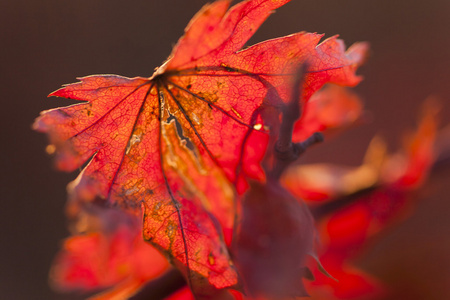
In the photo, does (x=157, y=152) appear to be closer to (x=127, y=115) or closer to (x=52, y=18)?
(x=127, y=115)

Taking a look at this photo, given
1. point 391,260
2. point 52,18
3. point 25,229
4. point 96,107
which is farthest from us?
point 52,18

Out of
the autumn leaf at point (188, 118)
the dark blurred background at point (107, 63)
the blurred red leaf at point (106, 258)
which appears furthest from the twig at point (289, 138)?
the dark blurred background at point (107, 63)

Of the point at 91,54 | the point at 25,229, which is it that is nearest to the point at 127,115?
the point at 25,229

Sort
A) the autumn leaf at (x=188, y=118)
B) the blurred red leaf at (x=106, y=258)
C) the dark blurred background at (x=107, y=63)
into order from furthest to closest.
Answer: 1. the dark blurred background at (x=107, y=63)
2. the blurred red leaf at (x=106, y=258)
3. the autumn leaf at (x=188, y=118)

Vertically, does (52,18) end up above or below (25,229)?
above

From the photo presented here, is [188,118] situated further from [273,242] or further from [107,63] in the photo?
[107,63]

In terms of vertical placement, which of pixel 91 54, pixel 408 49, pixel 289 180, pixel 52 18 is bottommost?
pixel 408 49

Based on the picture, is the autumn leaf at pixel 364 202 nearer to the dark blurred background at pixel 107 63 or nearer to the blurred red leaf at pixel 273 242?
the blurred red leaf at pixel 273 242
